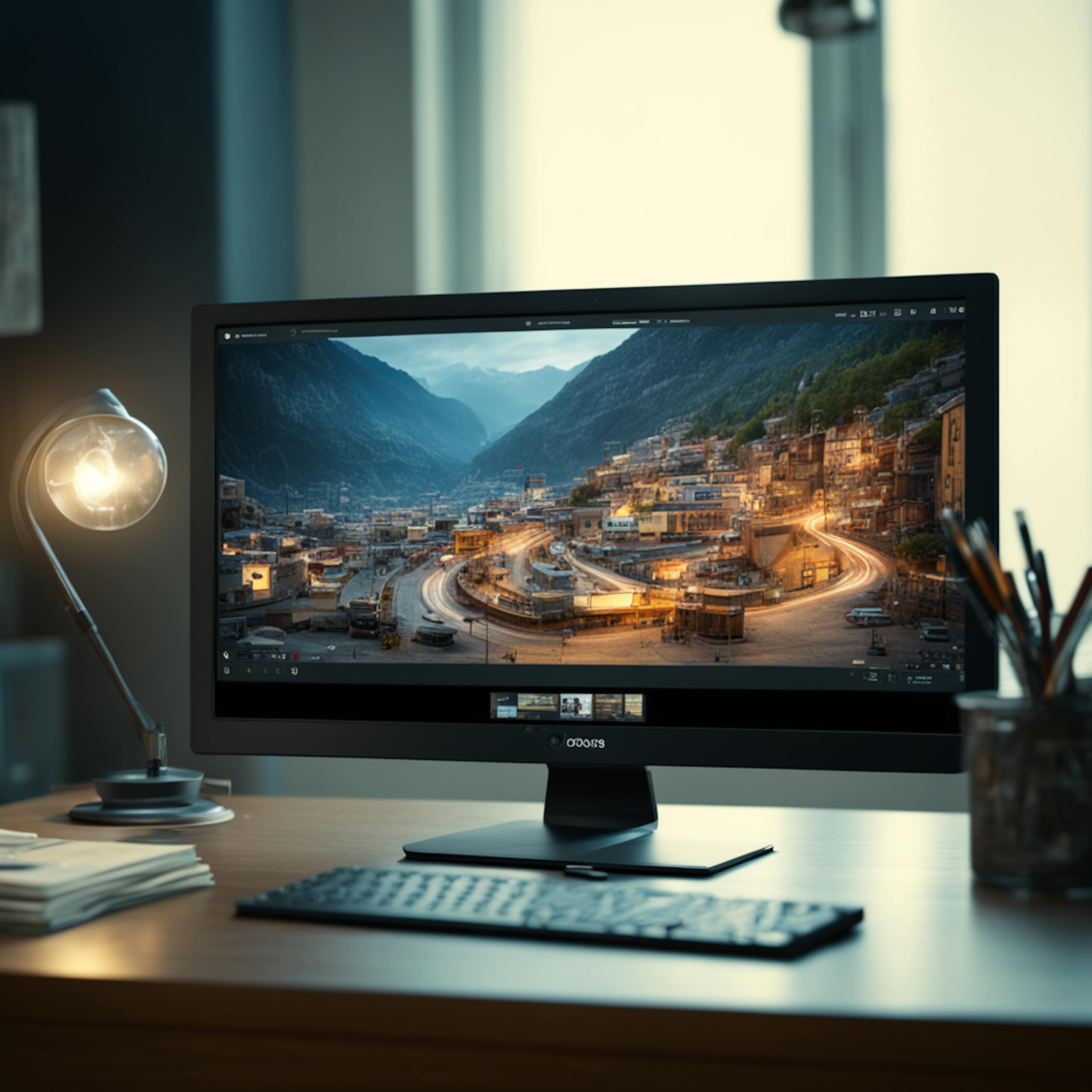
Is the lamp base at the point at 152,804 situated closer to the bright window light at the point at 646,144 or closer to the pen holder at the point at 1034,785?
the pen holder at the point at 1034,785

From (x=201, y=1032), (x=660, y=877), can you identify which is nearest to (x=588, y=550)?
(x=660, y=877)

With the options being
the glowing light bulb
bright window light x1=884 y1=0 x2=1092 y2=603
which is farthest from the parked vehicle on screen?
bright window light x1=884 y1=0 x2=1092 y2=603

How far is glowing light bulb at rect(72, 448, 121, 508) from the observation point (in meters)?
1.32

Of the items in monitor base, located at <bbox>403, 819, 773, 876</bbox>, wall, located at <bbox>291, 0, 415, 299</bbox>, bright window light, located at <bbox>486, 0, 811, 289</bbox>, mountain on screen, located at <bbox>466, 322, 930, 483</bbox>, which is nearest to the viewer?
monitor base, located at <bbox>403, 819, 773, 876</bbox>

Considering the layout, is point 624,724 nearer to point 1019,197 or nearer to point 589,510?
point 589,510

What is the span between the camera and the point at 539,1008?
61cm

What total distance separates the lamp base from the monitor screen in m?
0.14

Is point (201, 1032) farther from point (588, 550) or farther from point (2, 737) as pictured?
point (2, 737)

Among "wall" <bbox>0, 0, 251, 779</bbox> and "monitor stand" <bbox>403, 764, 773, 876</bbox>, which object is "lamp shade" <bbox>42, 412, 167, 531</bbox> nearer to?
"monitor stand" <bbox>403, 764, 773, 876</bbox>

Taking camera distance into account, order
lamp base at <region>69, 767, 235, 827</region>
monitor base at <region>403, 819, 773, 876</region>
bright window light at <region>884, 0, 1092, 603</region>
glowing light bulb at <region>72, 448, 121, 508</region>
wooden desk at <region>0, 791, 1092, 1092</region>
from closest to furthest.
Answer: wooden desk at <region>0, 791, 1092, 1092</region> → monitor base at <region>403, 819, 773, 876</region> → lamp base at <region>69, 767, 235, 827</region> → glowing light bulb at <region>72, 448, 121, 508</region> → bright window light at <region>884, 0, 1092, 603</region>

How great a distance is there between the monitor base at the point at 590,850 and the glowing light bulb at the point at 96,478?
22.4 inches

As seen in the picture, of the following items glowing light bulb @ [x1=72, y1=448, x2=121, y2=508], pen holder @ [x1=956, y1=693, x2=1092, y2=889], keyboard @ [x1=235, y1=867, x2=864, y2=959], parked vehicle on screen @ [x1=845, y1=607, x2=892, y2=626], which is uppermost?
glowing light bulb @ [x1=72, y1=448, x2=121, y2=508]

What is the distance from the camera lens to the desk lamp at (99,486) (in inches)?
50.8

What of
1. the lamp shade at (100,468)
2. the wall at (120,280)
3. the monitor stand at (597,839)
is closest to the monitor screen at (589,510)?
the monitor stand at (597,839)
